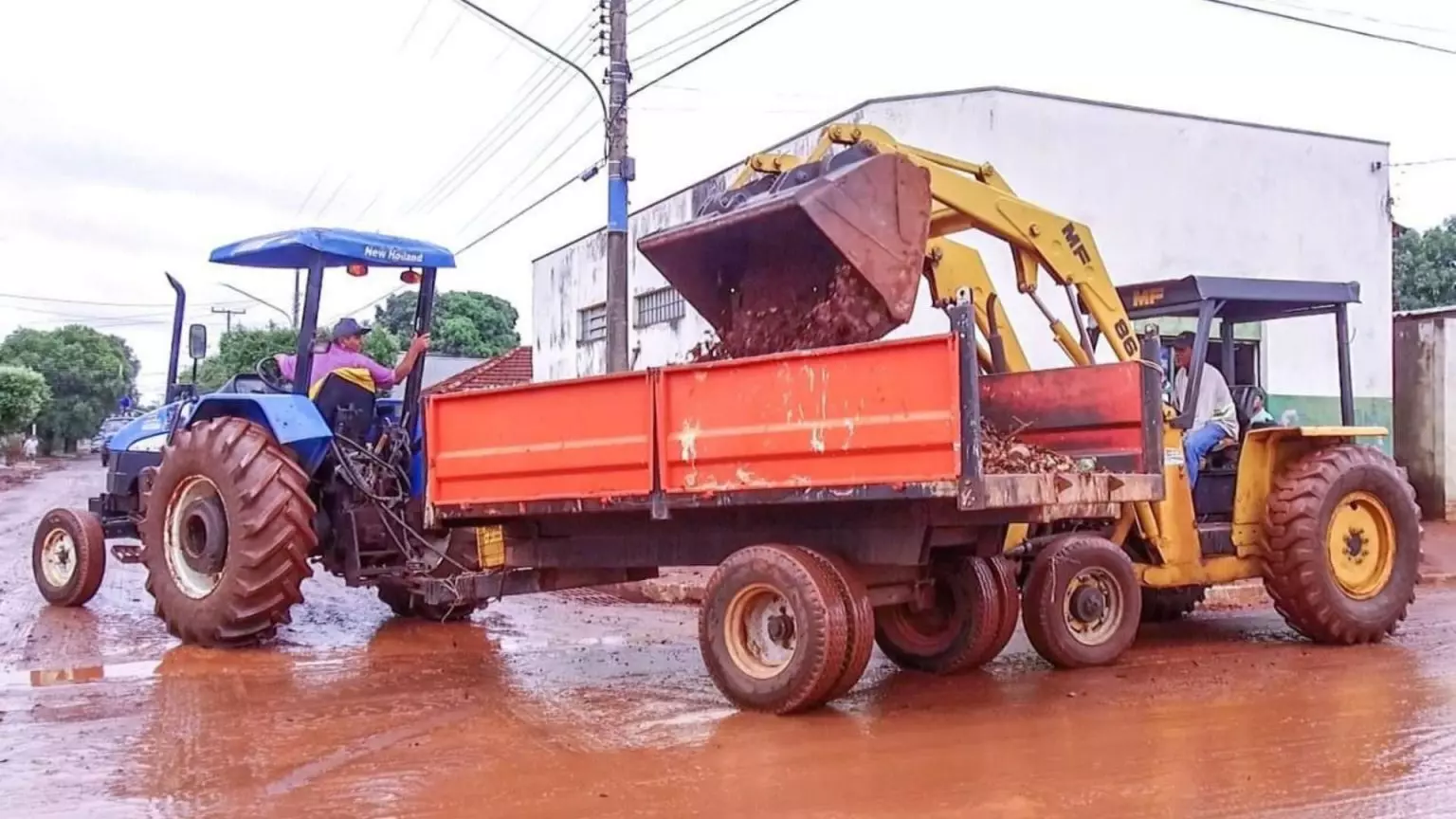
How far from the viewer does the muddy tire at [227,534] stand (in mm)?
7410

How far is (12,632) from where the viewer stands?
8359 mm

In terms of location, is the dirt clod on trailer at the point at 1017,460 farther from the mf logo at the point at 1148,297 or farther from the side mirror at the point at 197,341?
the side mirror at the point at 197,341

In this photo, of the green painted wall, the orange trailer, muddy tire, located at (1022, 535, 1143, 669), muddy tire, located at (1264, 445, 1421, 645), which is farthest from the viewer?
the green painted wall

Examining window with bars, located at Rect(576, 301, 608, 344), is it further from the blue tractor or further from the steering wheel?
the steering wheel

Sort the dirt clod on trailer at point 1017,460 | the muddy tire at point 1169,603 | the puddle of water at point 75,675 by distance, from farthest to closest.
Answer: the muddy tire at point 1169,603, the puddle of water at point 75,675, the dirt clod on trailer at point 1017,460

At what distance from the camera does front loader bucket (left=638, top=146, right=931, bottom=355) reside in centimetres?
627

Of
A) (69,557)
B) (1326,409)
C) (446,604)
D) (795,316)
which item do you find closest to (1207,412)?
(795,316)

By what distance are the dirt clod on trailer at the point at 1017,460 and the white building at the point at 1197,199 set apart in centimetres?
696

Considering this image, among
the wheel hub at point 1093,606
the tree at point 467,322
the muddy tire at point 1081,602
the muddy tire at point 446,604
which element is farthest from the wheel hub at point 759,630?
the tree at point 467,322

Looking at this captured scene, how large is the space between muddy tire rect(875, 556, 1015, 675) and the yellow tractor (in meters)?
0.11

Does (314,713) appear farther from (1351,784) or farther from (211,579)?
(1351,784)

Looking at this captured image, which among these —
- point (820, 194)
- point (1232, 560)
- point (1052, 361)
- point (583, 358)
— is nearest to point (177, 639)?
point (820, 194)

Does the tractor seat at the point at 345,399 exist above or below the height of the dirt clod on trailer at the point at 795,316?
below

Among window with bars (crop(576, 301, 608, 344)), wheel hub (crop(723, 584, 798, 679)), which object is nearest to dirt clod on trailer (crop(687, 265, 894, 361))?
wheel hub (crop(723, 584, 798, 679))
